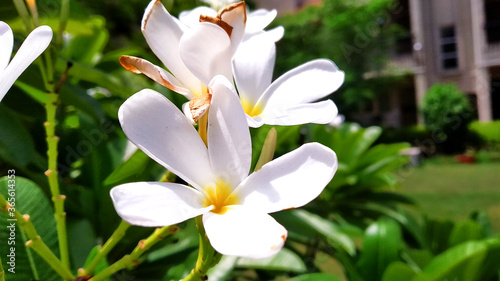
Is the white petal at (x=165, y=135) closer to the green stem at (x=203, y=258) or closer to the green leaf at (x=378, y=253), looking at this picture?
the green stem at (x=203, y=258)

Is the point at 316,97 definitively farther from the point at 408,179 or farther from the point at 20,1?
the point at 408,179

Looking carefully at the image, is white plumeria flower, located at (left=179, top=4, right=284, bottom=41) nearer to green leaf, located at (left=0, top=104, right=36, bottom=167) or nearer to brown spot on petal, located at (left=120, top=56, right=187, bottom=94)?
brown spot on petal, located at (left=120, top=56, right=187, bottom=94)

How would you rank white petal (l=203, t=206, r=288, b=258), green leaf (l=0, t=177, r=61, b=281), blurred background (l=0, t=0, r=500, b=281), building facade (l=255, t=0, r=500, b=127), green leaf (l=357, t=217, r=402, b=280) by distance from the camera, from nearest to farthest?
1. white petal (l=203, t=206, r=288, b=258)
2. green leaf (l=0, t=177, r=61, b=281)
3. blurred background (l=0, t=0, r=500, b=281)
4. green leaf (l=357, t=217, r=402, b=280)
5. building facade (l=255, t=0, r=500, b=127)

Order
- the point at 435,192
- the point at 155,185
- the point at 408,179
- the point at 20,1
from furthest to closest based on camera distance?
the point at 408,179 < the point at 435,192 < the point at 20,1 < the point at 155,185

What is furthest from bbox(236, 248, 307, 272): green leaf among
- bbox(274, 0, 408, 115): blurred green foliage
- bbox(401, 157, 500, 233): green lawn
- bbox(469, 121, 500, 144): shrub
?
bbox(469, 121, 500, 144): shrub

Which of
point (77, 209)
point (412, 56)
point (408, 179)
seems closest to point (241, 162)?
point (77, 209)

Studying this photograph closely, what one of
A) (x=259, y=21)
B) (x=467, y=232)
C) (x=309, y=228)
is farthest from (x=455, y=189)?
(x=259, y=21)

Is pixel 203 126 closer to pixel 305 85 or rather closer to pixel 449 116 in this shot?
pixel 305 85
